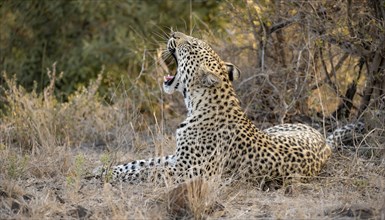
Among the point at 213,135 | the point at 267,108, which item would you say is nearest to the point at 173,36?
the point at 213,135

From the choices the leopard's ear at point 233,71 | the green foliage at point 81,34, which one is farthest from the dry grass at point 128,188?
the green foliage at point 81,34

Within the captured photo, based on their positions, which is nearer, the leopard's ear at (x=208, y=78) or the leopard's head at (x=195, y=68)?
the leopard's ear at (x=208, y=78)

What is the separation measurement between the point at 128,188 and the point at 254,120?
122 inches

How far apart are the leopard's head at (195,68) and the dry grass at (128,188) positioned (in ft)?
2.08

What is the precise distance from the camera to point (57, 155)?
7531 mm

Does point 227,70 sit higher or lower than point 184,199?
higher

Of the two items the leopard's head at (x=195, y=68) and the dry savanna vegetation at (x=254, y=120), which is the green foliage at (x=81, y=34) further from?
the leopard's head at (x=195, y=68)

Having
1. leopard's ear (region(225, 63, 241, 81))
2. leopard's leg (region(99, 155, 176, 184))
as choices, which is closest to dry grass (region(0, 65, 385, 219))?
leopard's leg (region(99, 155, 176, 184))

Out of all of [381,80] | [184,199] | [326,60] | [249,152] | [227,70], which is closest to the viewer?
[184,199]

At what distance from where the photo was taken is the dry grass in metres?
5.61

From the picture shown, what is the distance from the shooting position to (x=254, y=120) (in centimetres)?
915

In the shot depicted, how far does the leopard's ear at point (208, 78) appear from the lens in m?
6.82

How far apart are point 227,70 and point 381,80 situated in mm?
2028

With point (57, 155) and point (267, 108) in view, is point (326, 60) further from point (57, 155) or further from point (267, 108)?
point (57, 155)
